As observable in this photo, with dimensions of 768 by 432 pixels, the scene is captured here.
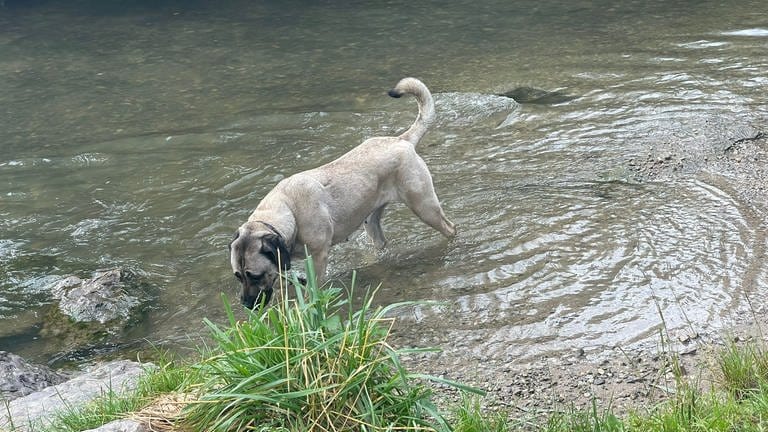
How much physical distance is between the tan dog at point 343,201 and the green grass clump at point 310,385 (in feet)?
8.33

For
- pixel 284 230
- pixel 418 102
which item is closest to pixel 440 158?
pixel 418 102

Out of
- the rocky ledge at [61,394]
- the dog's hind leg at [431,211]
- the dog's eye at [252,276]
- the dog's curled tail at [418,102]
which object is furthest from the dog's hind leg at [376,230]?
the rocky ledge at [61,394]

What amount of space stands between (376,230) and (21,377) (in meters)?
3.56

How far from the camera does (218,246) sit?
28.6 feet

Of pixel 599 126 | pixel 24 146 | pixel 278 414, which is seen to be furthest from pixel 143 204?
pixel 278 414

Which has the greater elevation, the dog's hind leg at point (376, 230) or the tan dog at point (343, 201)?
the tan dog at point (343, 201)

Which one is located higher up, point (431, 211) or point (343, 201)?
point (343, 201)

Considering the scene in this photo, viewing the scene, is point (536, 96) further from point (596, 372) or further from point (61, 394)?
point (61, 394)

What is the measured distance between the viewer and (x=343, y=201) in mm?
7688

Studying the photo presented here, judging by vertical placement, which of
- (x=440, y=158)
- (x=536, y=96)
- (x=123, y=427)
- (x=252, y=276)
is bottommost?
(x=440, y=158)

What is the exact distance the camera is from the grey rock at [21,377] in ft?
18.9

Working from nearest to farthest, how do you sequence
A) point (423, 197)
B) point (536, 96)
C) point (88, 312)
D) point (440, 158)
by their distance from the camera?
point (88, 312) < point (423, 197) < point (440, 158) < point (536, 96)

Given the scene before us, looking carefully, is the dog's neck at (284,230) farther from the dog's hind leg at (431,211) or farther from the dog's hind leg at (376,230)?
the dog's hind leg at (431,211)

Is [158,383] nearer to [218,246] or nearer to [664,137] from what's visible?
[218,246]
